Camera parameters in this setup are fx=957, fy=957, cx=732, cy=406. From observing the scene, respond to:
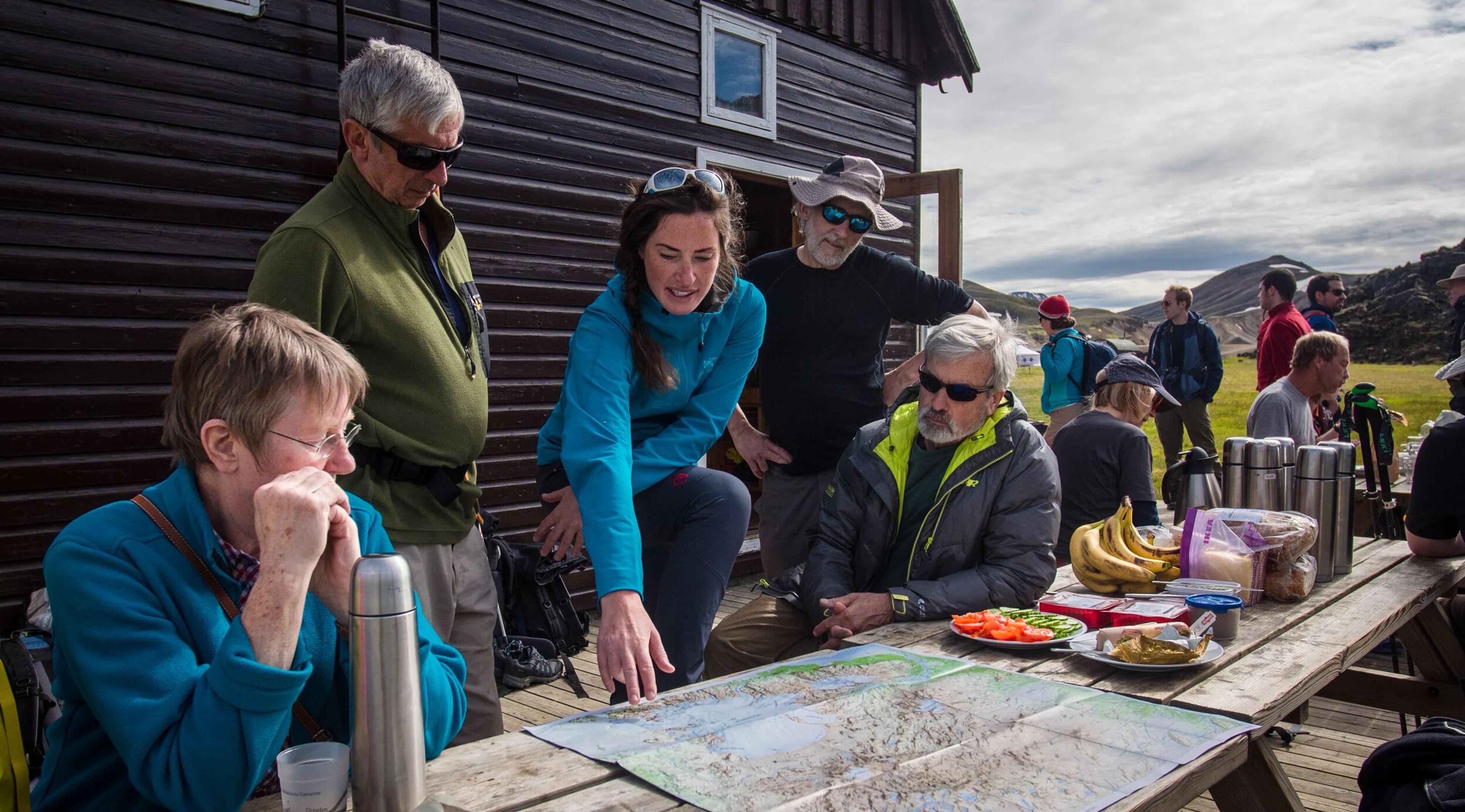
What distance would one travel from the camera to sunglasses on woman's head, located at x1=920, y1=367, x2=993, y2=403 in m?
2.59

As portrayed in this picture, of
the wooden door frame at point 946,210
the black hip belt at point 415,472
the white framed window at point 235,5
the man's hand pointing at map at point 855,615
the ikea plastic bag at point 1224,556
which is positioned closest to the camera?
the black hip belt at point 415,472

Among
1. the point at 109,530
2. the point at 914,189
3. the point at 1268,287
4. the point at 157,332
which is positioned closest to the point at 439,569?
the point at 109,530

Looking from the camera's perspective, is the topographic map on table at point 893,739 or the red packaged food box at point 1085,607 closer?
the topographic map on table at point 893,739

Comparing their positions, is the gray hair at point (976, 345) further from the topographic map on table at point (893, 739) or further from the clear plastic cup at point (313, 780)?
the clear plastic cup at point (313, 780)

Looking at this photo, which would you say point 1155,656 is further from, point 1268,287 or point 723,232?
point 1268,287

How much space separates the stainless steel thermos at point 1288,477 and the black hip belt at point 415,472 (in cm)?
236

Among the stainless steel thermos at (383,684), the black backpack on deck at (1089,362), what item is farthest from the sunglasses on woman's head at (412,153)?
the black backpack on deck at (1089,362)

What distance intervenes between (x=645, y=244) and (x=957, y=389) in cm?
97

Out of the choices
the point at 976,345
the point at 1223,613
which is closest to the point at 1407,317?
the point at 976,345

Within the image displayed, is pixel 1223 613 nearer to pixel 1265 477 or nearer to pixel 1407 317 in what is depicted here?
pixel 1265 477

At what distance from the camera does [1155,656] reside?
185cm

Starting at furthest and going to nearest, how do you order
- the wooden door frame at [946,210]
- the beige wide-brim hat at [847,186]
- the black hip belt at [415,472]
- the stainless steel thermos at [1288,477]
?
1. the wooden door frame at [946,210]
2. the beige wide-brim hat at [847,186]
3. the stainless steel thermos at [1288,477]
4. the black hip belt at [415,472]

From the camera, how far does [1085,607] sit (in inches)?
87.7

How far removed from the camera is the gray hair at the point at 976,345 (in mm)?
2617
